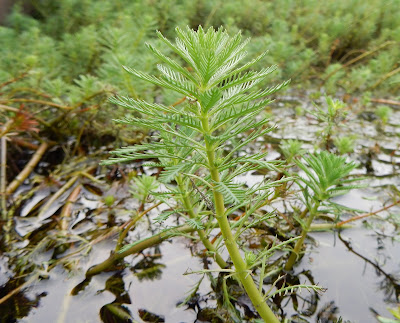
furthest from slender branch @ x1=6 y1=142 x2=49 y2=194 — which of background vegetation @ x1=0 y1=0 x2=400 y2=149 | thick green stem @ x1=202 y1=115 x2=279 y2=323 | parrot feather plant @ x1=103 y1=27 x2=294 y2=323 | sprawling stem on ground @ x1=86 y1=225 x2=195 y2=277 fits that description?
thick green stem @ x1=202 y1=115 x2=279 y2=323

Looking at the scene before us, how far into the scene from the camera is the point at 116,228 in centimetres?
163

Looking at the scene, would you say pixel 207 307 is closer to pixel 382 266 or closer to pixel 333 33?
pixel 382 266

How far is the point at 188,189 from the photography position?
1.31 metres

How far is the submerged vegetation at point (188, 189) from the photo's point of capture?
0.93m

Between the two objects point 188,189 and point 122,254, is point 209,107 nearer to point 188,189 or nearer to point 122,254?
point 188,189

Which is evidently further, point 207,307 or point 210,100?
point 207,307

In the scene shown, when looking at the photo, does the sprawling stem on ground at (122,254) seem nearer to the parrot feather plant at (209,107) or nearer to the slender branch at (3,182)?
the parrot feather plant at (209,107)

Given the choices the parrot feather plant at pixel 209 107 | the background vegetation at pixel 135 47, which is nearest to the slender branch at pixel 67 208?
the background vegetation at pixel 135 47

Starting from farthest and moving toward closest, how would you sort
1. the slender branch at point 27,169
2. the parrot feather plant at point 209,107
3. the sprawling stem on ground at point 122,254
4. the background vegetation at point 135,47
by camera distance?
the background vegetation at point 135,47
the slender branch at point 27,169
the sprawling stem on ground at point 122,254
the parrot feather plant at point 209,107

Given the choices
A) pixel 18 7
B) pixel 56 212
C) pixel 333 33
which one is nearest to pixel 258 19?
pixel 333 33

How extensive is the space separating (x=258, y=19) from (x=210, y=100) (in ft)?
14.6

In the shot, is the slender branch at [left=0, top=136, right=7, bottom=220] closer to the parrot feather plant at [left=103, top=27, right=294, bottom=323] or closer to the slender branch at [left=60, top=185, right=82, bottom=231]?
the slender branch at [left=60, top=185, right=82, bottom=231]

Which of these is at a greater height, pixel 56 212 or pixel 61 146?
pixel 61 146

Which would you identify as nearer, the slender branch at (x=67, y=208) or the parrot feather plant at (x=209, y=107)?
the parrot feather plant at (x=209, y=107)
